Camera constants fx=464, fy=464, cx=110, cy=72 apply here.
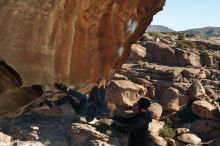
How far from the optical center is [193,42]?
128 ft

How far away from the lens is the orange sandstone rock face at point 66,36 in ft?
14.1

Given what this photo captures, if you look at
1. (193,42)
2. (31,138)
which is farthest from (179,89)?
(31,138)

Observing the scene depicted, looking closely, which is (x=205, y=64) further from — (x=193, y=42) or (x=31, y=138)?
(x=31, y=138)

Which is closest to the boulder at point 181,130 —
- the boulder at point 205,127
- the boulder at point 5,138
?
the boulder at point 205,127

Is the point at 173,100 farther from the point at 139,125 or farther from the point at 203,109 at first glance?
the point at 139,125

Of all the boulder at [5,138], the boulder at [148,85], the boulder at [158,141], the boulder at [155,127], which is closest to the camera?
the boulder at [5,138]

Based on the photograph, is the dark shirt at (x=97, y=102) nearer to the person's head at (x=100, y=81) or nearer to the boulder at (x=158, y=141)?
the person's head at (x=100, y=81)

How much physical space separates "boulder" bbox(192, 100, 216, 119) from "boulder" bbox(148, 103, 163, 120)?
215cm

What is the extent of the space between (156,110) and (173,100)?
2004mm

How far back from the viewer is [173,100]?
30219 mm

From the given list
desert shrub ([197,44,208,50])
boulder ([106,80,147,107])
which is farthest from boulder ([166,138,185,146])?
desert shrub ([197,44,208,50])

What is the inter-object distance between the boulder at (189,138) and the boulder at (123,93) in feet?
13.9

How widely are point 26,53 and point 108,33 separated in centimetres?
129

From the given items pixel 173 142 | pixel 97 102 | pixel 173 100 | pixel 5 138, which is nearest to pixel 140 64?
pixel 173 100
